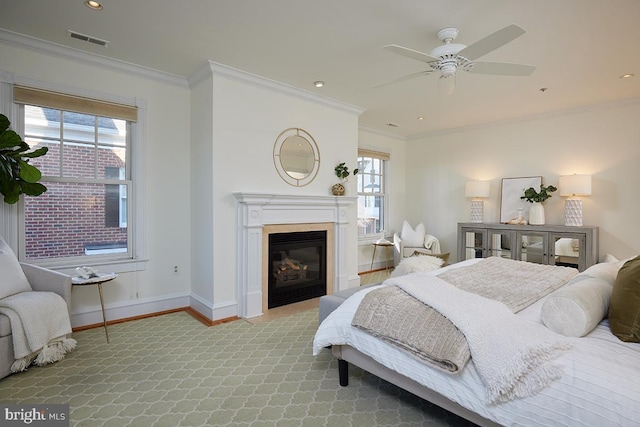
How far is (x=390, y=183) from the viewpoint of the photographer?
6617 mm

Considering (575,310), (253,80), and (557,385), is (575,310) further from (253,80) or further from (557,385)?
(253,80)

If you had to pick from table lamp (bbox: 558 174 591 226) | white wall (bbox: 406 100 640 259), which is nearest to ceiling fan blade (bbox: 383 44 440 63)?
table lamp (bbox: 558 174 591 226)

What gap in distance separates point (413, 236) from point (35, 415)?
5.42 metres

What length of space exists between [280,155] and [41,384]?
120 inches

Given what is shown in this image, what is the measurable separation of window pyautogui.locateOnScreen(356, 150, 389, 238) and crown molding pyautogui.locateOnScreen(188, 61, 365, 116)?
166 cm

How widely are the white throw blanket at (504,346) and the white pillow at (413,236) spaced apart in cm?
415

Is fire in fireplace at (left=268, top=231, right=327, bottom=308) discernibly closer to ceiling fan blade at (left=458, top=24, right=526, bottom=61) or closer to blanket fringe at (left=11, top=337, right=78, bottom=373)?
blanket fringe at (left=11, top=337, right=78, bottom=373)

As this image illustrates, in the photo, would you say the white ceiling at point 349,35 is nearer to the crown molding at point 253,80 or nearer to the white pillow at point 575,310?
the crown molding at point 253,80

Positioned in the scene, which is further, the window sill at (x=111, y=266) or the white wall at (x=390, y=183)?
the white wall at (x=390, y=183)

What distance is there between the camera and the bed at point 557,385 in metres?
1.28

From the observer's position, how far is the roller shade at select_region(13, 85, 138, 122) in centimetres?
306

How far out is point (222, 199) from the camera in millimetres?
3668

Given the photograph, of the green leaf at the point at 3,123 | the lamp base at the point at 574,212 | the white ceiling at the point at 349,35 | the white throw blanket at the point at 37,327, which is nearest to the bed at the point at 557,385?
the white ceiling at the point at 349,35

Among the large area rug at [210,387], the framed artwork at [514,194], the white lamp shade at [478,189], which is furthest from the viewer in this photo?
the white lamp shade at [478,189]
